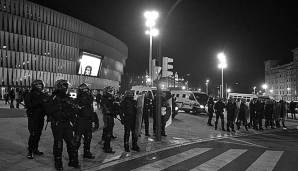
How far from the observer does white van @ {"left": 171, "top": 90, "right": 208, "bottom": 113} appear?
90.4 ft

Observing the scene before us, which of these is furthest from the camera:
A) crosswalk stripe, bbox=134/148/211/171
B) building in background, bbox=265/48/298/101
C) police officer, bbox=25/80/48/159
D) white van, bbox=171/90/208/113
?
building in background, bbox=265/48/298/101

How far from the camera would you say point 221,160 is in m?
9.13

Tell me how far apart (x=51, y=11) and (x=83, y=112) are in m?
67.8

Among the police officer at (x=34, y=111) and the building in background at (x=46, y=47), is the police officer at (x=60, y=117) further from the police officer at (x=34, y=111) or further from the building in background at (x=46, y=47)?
the building in background at (x=46, y=47)

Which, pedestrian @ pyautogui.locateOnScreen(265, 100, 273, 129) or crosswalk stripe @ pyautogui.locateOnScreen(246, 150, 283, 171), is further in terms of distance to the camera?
pedestrian @ pyautogui.locateOnScreen(265, 100, 273, 129)

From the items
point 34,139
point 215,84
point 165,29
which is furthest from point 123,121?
point 215,84

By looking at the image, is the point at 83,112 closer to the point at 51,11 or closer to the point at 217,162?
A: the point at 217,162

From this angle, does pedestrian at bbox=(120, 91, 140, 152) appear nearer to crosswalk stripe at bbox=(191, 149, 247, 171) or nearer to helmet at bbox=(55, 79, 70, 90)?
crosswalk stripe at bbox=(191, 149, 247, 171)

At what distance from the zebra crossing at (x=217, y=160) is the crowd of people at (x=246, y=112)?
Answer: 6.55 m

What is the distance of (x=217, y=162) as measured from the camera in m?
8.84

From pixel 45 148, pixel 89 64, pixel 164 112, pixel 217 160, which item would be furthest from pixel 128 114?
pixel 89 64

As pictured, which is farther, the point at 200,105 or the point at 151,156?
the point at 200,105

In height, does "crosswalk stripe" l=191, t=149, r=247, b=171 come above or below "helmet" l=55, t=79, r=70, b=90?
below

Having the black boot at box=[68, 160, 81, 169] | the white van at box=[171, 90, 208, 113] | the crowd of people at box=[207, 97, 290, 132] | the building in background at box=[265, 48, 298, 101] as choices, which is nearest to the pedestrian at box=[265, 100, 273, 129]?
the crowd of people at box=[207, 97, 290, 132]
